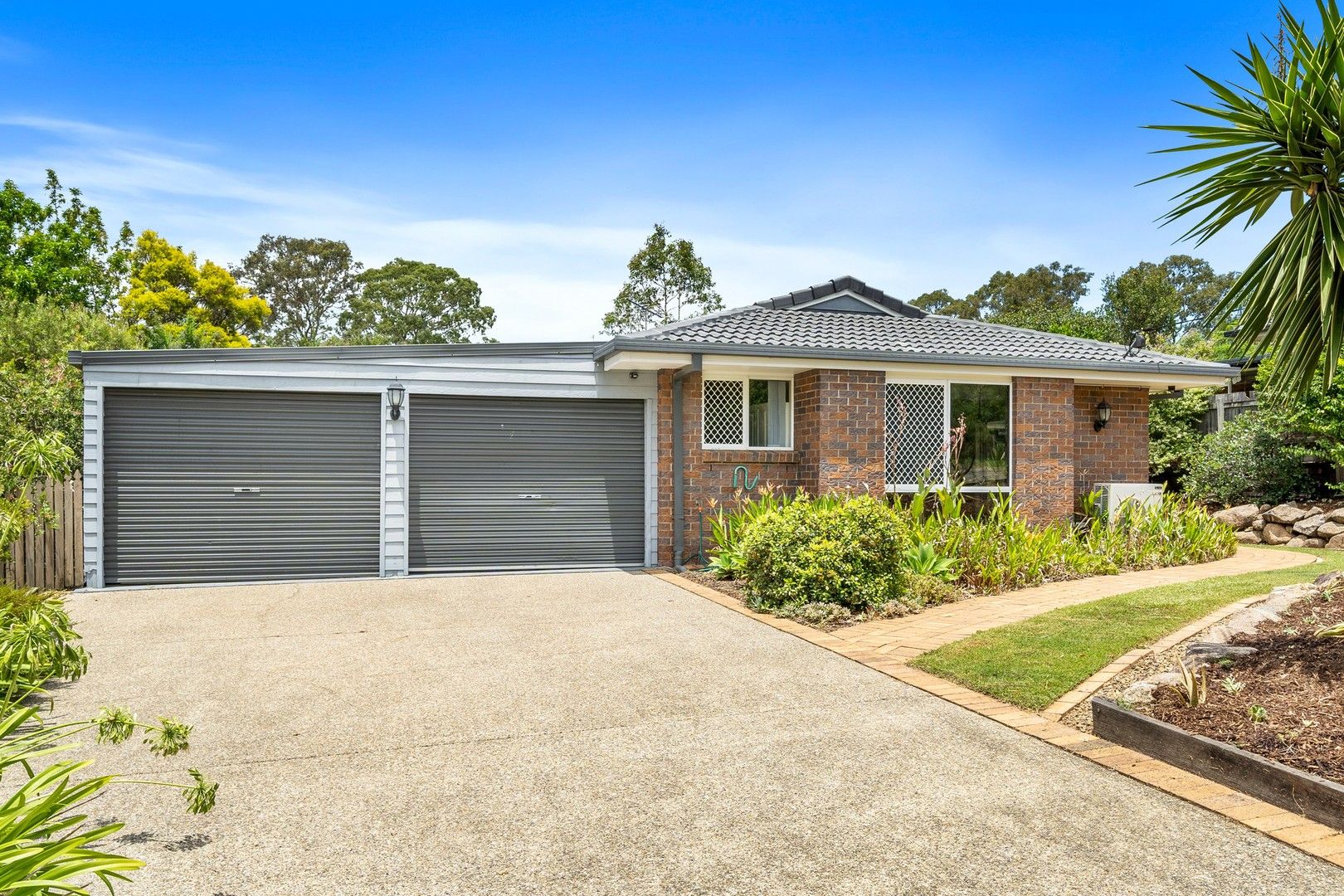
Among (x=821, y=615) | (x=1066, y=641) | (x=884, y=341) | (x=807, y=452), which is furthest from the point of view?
(x=884, y=341)

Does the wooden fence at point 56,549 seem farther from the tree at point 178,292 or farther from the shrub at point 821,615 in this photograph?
the tree at point 178,292

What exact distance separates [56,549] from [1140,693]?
Answer: 10494mm

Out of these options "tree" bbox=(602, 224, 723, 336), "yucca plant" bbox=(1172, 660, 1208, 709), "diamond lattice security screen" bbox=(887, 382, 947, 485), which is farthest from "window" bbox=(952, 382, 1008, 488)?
"tree" bbox=(602, 224, 723, 336)

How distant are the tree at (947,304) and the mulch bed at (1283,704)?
40.6 meters

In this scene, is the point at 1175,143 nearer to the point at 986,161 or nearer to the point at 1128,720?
the point at 1128,720

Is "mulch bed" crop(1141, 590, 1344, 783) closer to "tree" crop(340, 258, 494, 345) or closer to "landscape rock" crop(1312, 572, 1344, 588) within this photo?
"landscape rock" crop(1312, 572, 1344, 588)

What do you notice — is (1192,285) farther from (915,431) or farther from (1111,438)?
(915,431)

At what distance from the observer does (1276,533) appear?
13.2 metres

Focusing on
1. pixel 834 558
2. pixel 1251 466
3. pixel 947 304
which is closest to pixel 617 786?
pixel 834 558

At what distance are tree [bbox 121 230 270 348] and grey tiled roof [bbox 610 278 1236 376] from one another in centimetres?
2206

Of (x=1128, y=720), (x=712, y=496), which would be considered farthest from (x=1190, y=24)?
(x=1128, y=720)

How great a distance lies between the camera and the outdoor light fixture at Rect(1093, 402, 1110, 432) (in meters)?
12.6

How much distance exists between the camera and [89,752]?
4125 millimetres

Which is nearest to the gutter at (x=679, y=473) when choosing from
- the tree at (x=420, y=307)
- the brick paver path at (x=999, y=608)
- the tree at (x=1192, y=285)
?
the brick paver path at (x=999, y=608)
